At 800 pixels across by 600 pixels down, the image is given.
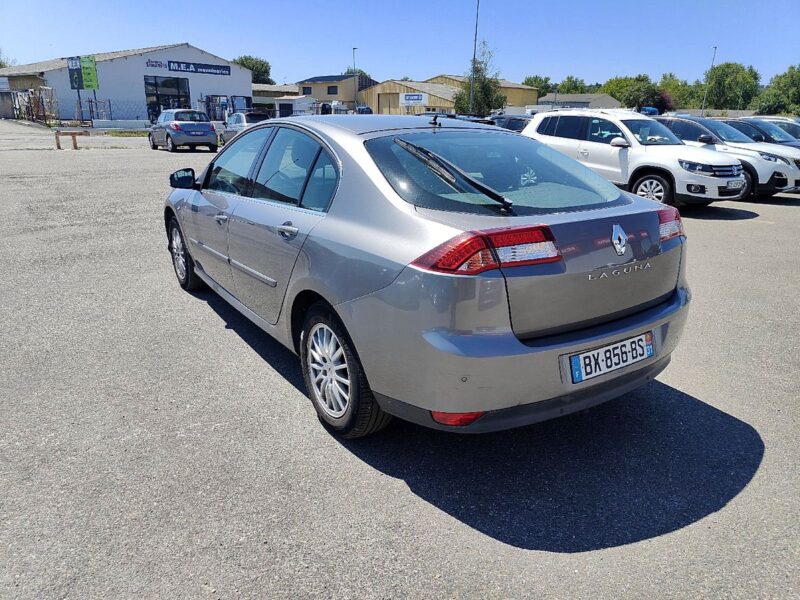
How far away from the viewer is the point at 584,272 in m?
2.52

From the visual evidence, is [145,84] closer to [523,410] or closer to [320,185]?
[320,185]

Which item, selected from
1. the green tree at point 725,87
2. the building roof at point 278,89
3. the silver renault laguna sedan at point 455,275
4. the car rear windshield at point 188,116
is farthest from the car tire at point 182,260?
the green tree at point 725,87

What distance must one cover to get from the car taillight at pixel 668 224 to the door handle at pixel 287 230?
188 centimetres

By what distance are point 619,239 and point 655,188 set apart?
8982mm

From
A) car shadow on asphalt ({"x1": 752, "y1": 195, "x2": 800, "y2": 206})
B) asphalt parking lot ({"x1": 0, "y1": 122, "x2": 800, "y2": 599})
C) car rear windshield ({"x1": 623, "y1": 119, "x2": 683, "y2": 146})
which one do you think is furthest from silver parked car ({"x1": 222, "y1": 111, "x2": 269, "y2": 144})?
asphalt parking lot ({"x1": 0, "y1": 122, "x2": 800, "y2": 599})

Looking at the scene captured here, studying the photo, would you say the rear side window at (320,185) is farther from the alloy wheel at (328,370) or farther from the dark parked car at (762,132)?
the dark parked car at (762,132)

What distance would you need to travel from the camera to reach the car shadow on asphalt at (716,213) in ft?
34.4

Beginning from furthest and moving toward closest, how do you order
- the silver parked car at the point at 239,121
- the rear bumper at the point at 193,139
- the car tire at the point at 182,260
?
the silver parked car at the point at 239,121, the rear bumper at the point at 193,139, the car tire at the point at 182,260

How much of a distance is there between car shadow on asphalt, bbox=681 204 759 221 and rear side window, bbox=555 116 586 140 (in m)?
2.52

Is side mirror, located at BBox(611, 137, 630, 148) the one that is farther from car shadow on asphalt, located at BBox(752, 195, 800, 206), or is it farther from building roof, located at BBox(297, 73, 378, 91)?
building roof, located at BBox(297, 73, 378, 91)

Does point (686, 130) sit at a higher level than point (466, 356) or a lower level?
higher

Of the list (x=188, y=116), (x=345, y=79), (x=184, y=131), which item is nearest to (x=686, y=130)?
(x=184, y=131)

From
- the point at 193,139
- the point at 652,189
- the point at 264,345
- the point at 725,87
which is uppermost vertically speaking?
the point at 725,87

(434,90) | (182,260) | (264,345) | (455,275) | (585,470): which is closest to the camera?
(455,275)
